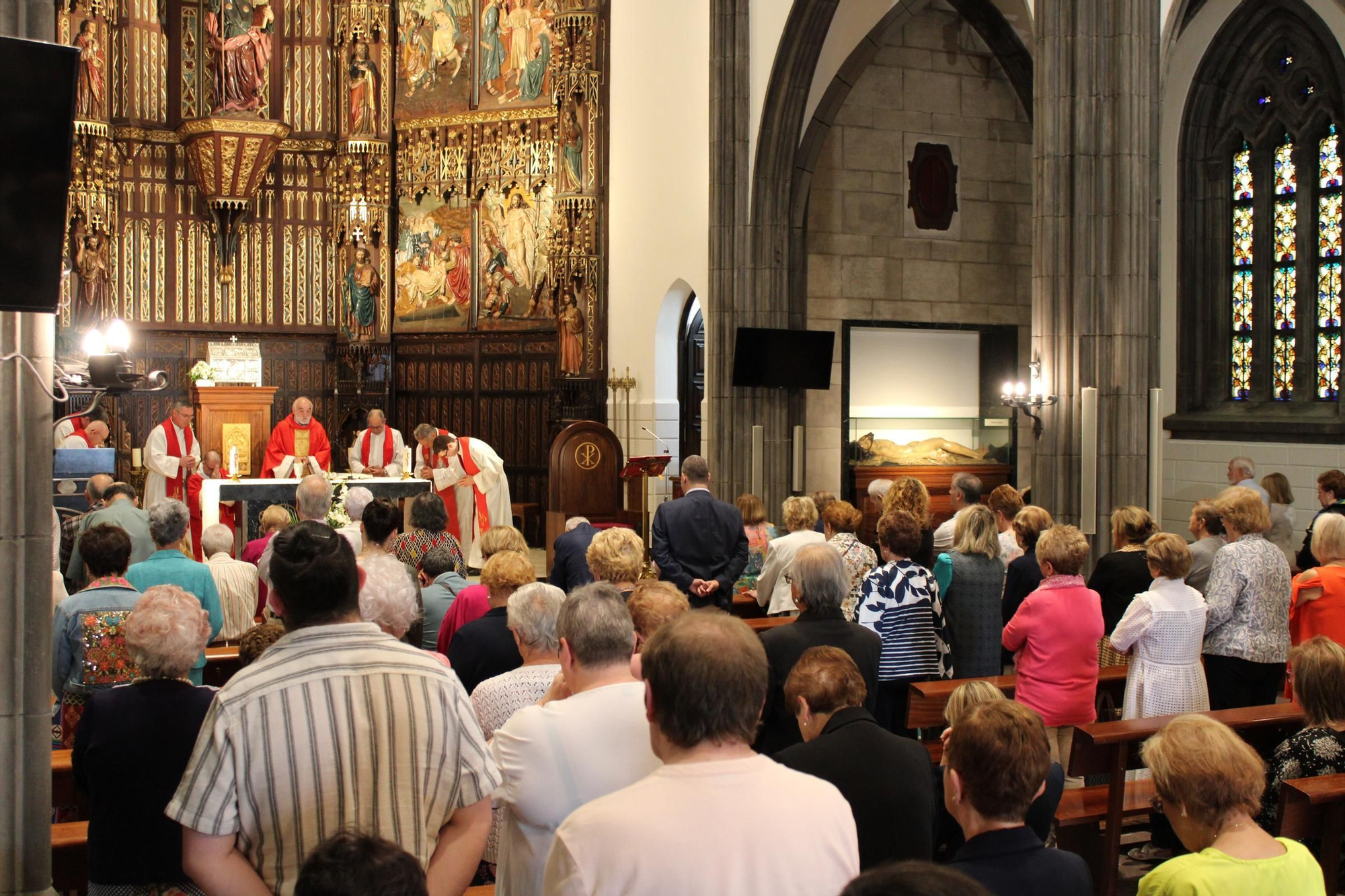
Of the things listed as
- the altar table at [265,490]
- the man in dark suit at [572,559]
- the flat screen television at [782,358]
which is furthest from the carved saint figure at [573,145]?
the man in dark suit at [572,559]

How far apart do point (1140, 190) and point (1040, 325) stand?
123cm

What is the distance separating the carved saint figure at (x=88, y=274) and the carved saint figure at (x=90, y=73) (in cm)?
142

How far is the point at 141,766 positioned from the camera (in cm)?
320

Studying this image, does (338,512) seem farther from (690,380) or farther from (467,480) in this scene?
(690,380)

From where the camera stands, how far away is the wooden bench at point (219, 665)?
5.71 meters

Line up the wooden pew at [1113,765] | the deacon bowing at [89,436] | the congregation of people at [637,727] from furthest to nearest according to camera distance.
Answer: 1. the deacon bowing at [89,436]
2. the wooden pew at [1113,765]
3. the congregation of people at [637,727]

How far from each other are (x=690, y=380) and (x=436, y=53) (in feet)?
18.4

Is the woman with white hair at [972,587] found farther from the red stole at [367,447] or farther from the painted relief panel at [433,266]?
the painted relief panel at [433,266]

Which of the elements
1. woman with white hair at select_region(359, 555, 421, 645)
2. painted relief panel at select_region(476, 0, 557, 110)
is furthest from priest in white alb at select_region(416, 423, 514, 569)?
woman with white hair at select_region(359, 555, 421, 645)

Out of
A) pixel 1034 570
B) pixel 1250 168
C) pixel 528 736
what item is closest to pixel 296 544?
pixel 528 736

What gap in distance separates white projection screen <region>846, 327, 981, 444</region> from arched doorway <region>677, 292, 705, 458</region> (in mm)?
2346

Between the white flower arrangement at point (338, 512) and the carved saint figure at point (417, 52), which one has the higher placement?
the carved saint figure at point (417, 52)

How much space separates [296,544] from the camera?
2.67m

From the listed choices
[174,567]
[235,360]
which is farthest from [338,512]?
[235,360]
